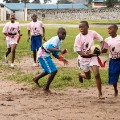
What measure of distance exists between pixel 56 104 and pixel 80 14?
3058 inches

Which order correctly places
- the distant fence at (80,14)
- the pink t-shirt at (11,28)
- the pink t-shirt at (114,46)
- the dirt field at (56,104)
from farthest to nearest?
the distant fence at (80,14) → the pink t-shirt at (11,28) → the pink t-shirt at (114,46) → the dirt field at (56,104)

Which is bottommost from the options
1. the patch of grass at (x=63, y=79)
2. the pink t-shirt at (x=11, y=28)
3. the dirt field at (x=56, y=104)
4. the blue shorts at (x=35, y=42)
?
the patch of grass at (x=63, y=79)

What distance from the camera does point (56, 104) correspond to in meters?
8.64

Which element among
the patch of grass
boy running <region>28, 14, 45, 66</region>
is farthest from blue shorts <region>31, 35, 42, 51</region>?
the patch of grass

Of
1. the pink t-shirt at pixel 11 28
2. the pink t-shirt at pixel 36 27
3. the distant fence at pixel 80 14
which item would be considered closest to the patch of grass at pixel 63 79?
the pink t-shirt at pixel 11 28

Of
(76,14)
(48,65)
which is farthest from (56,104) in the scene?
(76,14)

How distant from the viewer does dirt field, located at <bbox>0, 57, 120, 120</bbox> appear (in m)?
7.59

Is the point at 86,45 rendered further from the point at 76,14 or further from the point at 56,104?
the point at 76,14

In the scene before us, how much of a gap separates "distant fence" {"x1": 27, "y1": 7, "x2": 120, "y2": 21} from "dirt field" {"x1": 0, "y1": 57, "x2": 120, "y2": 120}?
7409cm

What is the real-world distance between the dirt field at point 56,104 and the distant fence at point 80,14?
74088 mm

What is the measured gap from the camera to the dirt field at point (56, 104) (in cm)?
759

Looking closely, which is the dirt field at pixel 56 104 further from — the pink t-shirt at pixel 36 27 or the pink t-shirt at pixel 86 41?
the pink t-shirt at pixel 36 27

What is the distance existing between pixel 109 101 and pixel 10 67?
608cm

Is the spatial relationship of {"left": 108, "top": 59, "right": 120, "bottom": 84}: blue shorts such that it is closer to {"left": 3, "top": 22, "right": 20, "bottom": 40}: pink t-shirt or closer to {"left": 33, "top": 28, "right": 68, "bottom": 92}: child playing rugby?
{"left": 33, "top": 28, "right": 68, "bottom": 92}: child playing rugby
